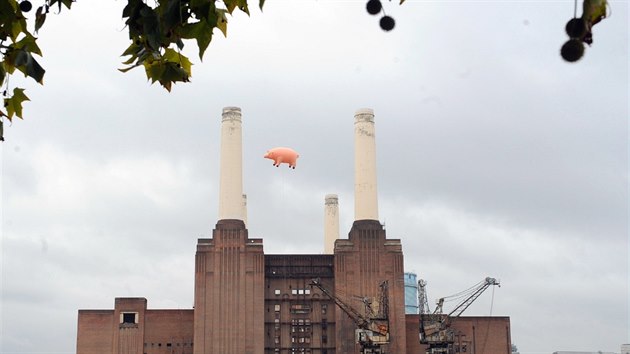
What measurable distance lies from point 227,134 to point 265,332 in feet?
86.5

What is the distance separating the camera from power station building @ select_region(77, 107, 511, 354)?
12862 centimetres

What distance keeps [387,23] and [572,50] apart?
1777 mm

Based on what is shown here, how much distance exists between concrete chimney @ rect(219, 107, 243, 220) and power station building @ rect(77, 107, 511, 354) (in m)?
0.13

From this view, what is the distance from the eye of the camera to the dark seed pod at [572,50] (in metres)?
5.84

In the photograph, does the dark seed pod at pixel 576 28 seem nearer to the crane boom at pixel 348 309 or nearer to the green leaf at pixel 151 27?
the green leaf at pixel 151 27

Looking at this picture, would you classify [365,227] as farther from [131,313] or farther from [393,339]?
[131,313]

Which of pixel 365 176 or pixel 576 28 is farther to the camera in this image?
pixel 365 176

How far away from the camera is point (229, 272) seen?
130m

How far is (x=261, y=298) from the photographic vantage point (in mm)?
129625

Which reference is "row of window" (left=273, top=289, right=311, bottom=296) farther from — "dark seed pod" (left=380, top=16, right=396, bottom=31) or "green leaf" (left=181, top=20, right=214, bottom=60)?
"dark seed pod" (left=380, top=16, right=396, bottom=31)

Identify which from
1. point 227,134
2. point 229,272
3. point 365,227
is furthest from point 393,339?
point 227,134

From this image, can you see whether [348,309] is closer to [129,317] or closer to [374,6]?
[129,317]

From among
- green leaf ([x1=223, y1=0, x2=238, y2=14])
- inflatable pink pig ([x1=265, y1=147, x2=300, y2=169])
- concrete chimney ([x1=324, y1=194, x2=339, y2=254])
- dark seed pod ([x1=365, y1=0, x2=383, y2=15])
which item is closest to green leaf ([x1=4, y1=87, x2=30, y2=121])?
green leaf ([x1=223, y1=0, x2=238, y2=14])

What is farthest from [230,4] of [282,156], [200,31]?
[282,156]
